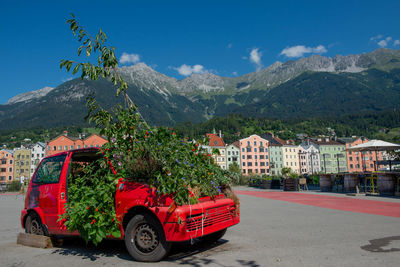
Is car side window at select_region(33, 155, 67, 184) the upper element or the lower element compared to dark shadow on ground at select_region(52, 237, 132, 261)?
upper

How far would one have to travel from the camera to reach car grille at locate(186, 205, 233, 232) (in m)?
4.46

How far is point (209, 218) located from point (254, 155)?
4243 inches

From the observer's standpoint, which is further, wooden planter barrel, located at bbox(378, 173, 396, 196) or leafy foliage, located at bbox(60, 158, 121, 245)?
wooden planter barrel, located at bbox(378, 173, 396, 196)

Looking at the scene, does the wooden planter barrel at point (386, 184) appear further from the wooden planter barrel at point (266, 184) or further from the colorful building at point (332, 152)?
the colorful building at point (332, 152)

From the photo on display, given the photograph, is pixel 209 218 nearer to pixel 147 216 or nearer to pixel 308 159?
pixel 147 216

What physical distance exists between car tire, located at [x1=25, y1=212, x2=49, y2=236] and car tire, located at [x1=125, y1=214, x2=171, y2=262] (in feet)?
7.71

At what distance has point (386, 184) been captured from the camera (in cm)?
1681

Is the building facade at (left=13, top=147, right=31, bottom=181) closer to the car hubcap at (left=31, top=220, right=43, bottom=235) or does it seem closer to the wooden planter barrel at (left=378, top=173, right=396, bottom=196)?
the wooden planter barrel at (left=378, top=173, right=396, bottom=196)

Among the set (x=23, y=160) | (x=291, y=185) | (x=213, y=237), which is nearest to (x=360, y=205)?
(x=213, y=237)

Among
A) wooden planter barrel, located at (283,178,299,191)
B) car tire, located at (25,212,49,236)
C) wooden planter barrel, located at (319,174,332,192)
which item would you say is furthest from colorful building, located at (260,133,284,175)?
car tire, located at (25,212,49,236)

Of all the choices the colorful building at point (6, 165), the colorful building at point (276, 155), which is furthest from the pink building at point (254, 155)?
the colorful building at point (6, 165)

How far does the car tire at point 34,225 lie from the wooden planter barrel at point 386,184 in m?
16.7

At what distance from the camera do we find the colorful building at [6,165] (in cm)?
10888

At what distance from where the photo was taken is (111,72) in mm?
5934
